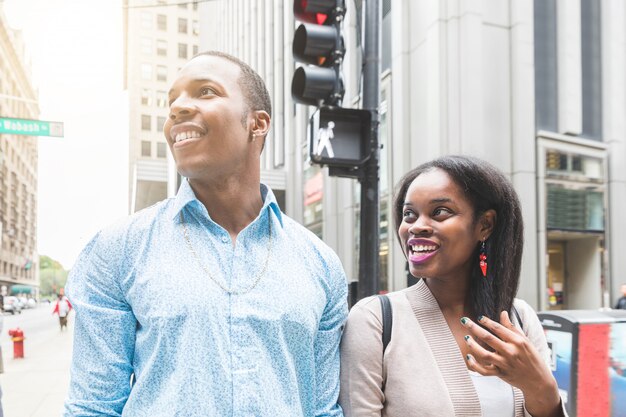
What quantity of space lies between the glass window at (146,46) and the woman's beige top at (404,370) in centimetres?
7928

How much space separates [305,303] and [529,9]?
46.0 ft

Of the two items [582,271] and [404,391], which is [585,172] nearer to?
[582,271]

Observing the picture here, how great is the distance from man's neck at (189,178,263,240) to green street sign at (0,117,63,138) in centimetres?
1194

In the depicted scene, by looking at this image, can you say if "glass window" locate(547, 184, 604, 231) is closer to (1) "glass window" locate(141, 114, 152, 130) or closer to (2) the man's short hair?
(2) the man's short hair

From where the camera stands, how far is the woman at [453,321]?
6.65 feet

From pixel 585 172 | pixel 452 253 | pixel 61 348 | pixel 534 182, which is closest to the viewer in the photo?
pixel 452 253

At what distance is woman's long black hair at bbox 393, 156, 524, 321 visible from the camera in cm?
231

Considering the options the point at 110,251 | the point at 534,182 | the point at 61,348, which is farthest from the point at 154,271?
the point at 61,348

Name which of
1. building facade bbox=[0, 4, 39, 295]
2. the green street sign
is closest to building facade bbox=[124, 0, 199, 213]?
building facade bbox=[0, 4, 39, 295]

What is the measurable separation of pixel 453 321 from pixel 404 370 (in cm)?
32

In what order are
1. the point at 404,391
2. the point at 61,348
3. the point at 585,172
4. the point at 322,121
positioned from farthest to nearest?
the point at 61,348 < the point at 585,172 < the point at 322,121 < the point at 404,391

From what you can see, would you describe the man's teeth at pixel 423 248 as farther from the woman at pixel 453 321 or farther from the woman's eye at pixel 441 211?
the woman's eye at pixel 441 211

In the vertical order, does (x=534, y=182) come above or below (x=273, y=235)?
above

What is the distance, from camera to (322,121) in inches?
183
